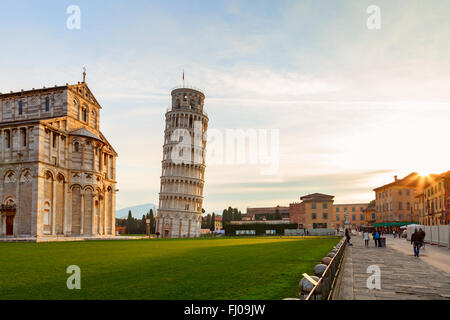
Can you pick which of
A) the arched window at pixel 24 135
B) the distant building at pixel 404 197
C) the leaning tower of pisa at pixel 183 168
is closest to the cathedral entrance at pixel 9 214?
the arched window at pixel 24 135

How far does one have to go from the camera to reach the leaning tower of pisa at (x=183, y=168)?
8544 cm

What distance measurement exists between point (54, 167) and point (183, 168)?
40.9 metres

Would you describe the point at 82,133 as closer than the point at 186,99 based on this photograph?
Yes

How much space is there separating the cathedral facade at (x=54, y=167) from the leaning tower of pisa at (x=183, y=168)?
24798mm

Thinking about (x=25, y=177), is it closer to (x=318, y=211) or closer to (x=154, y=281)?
(x=154, y=281)

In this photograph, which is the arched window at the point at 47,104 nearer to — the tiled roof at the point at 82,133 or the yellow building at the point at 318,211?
the tiled roof at the point at 82,133

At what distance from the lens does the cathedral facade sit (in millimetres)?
45781

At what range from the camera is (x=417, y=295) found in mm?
9938

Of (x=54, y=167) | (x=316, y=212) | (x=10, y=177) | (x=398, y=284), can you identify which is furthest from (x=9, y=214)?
(x=316, y=212)

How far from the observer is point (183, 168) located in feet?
287

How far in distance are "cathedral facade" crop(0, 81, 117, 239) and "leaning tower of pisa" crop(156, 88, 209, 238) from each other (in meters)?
24.8

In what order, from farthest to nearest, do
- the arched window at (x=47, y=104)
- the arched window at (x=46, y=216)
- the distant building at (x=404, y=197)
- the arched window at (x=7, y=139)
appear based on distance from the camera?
1. the distant building at (x=404, y=197)
2. the arched window at (x=47, y=104)
3. the arched window at (x=7, y=139)
4. the arched window at (x=46, y=216)
